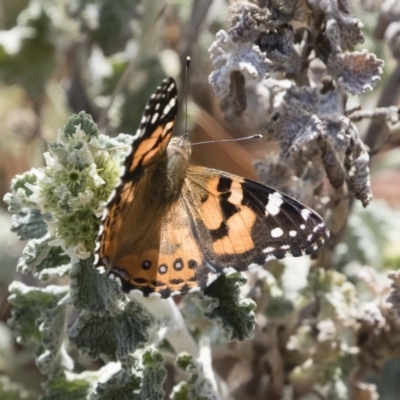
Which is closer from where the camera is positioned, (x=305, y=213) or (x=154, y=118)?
(x=154, y=118)

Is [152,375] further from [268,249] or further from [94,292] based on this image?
[268,249]

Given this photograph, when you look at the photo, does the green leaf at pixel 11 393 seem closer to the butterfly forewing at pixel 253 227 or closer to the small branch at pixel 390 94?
the butterfly forewing at pixel 253 227

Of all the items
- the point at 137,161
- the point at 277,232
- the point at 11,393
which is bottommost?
the point at 11,393

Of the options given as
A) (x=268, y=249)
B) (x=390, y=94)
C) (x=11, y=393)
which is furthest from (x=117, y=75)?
(x=268, y=249)

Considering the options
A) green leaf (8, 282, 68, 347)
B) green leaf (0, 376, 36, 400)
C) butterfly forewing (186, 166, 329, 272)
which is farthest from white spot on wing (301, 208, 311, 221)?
green leaf (0, 376, 36, 400)

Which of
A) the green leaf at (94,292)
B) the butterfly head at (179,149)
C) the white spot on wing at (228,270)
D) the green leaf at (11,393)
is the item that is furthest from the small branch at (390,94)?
the green leaf at (11,393)

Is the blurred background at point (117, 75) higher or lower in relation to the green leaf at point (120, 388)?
higher

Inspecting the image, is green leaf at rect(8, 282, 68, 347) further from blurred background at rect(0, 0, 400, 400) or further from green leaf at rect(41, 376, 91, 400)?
blurred background at rect(0, 0, 400, 400)
